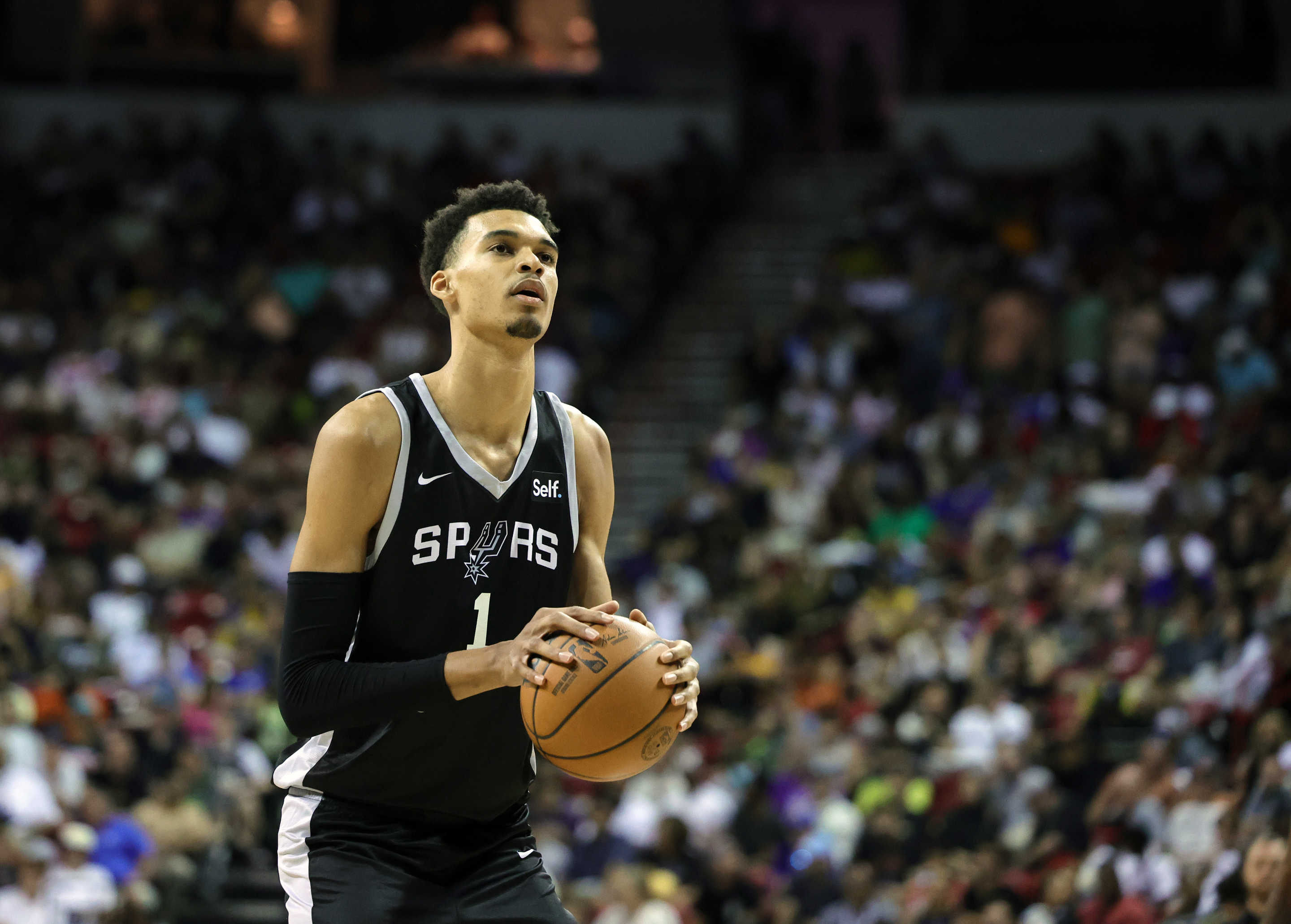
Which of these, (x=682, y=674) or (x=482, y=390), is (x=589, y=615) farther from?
(x=482, y=390)

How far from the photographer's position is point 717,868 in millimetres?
8867

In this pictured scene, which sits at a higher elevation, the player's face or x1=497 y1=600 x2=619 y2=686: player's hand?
the player's face

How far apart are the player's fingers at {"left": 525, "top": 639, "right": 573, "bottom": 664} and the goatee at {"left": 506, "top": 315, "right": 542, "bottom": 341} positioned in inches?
31.0

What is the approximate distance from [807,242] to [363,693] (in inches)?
543

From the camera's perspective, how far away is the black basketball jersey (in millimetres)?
3473

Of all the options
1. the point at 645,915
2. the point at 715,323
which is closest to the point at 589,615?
the point at 645,915

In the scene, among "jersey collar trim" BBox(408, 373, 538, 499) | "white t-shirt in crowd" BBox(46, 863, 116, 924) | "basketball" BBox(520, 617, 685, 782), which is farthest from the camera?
"white t-shirt in crowd" BBox(46, 863, 116, 924)

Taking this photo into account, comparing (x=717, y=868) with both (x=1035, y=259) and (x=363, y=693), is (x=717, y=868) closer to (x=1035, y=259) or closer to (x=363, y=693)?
(x=363, y=693)

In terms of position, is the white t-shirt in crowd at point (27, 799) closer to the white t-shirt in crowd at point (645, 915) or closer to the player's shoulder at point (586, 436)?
the white t-shirt in crowd at point (645, 915)

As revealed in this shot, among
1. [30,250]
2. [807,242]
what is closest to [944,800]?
[807,242]

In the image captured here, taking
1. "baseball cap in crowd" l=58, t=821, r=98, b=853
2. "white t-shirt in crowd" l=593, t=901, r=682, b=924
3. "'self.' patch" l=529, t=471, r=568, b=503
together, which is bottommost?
"white t-shirt in crowd" l=593, t=901, r=682, b=924

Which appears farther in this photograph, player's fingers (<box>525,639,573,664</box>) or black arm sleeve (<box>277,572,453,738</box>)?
black arm sleeve (<box>277,572,453,738</box>)

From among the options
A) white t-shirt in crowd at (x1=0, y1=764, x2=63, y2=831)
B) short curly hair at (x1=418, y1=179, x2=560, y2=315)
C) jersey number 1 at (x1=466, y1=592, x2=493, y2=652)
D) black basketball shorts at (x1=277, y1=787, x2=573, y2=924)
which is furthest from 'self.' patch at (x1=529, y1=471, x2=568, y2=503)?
white t-shirt in crowd at (x1=0, y1=764, x2=63, y2=831)
